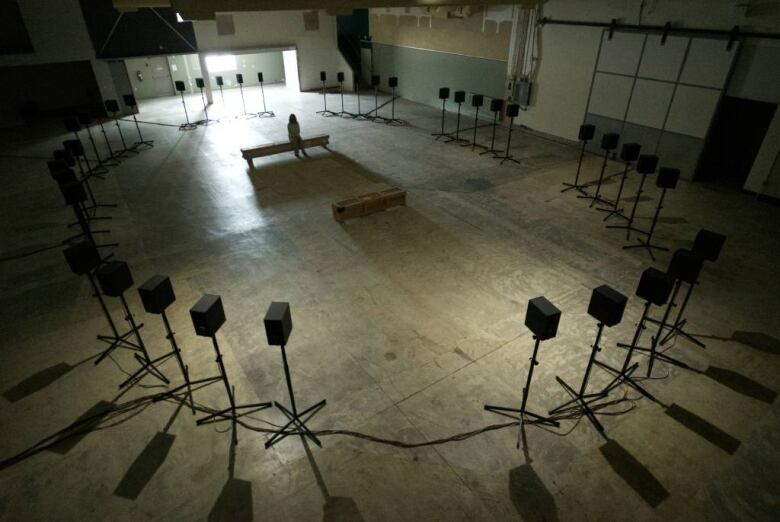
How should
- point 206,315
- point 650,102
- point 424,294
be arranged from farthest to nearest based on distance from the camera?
point 650,102, point 424,294, point 206,315

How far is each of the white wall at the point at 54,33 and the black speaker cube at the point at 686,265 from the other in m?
15.1

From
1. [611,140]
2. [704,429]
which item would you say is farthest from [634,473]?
[611,140]

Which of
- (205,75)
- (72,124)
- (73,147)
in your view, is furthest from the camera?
(205,75)

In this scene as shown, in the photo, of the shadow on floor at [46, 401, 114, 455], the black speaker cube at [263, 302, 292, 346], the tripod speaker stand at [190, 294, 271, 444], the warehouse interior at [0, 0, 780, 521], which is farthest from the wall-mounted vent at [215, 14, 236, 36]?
the black speaker cube at [263, 302, 292, 346]

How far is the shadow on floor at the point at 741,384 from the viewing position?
392 cm

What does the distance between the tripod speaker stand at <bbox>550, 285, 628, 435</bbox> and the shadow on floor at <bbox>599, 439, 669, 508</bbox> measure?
0.17 m

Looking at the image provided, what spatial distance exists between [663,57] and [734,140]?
6.91 ft

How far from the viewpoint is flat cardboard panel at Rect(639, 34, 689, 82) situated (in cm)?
796

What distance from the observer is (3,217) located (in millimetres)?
7312

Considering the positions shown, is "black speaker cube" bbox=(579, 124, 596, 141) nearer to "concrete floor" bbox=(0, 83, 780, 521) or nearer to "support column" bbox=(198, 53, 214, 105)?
"concrete floor" bbox=(0, 83, 780, 521)

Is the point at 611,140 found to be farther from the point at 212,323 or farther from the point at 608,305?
the point at 212,323

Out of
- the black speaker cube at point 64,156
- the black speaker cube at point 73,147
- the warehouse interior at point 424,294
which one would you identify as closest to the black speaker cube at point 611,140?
the warehouse interior at point 424,294

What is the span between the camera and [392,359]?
4344 millimetres

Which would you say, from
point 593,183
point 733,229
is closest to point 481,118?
Result: point 593,183
